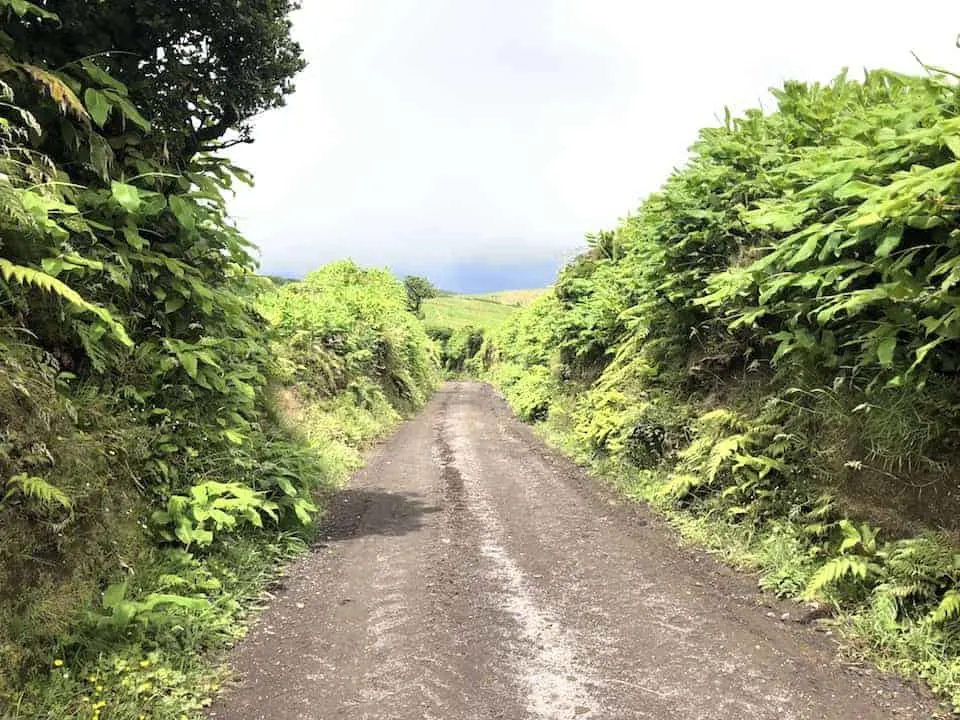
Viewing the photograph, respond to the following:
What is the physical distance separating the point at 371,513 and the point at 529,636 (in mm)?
4614

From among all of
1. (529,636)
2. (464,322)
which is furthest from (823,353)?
(464,322)

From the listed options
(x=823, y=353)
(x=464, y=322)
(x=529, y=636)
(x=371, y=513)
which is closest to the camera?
(x=529, y=636)

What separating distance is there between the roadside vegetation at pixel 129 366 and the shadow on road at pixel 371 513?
0.68m

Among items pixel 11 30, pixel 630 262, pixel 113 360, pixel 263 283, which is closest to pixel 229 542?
pixel 113 360

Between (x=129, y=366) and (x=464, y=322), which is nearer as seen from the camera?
(x=129, y=366)

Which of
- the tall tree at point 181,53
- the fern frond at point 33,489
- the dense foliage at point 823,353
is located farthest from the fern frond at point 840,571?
the tall tree at point 181,53

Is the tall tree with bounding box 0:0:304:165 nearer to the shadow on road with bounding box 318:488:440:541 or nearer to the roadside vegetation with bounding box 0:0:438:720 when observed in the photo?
the roadside vegetation with bounding box 0:0:438:720

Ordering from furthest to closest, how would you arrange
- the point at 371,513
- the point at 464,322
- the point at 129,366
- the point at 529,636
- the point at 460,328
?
1. the point at 464,322
2. the point at 460,328
3. the point at 371,513
4. the point at 129,366
5. the point at 529,636

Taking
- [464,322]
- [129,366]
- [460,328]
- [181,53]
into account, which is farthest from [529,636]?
[464,322]

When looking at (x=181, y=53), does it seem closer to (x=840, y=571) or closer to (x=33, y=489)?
(x=33, y=489)

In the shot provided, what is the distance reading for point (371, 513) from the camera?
922 centimetres

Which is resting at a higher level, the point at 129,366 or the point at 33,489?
the point at 129,366

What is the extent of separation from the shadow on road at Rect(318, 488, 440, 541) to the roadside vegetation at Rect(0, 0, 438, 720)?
2.22 feet

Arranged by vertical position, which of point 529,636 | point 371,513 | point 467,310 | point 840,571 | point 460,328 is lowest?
point 529,636
